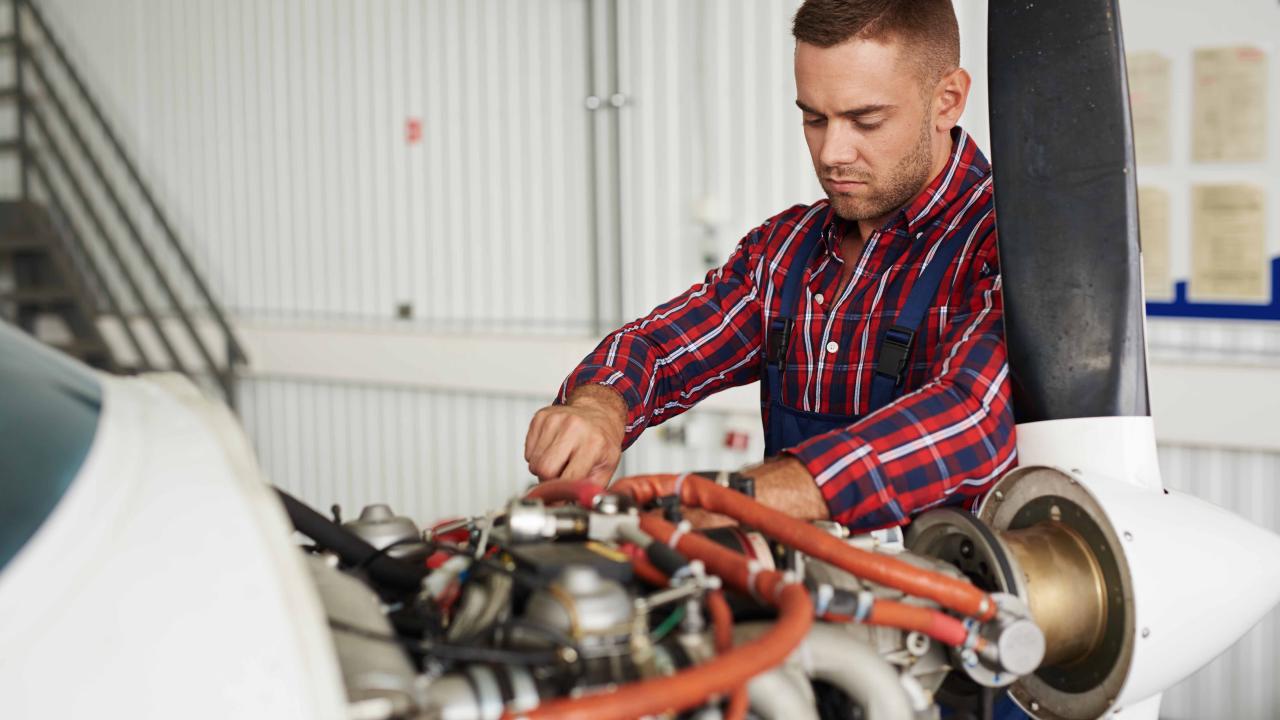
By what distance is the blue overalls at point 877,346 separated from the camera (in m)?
1.73

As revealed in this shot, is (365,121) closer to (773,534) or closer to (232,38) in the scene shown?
(232,38)

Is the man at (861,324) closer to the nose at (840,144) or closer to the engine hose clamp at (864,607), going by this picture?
the nose at (840,144)

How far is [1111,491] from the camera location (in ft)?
4.32

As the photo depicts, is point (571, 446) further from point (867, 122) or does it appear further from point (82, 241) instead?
point (82, 241)

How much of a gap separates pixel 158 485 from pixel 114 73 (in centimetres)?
678

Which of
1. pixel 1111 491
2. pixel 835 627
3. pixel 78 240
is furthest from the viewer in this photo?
pixel 78 240

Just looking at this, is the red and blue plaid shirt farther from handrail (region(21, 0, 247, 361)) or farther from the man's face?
handrail (region(21, 0, 247, 361))

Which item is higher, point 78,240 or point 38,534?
point 78,240

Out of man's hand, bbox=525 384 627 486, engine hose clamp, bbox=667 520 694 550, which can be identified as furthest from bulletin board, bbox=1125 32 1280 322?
engine hose clamp, bbox=667 520 694 550

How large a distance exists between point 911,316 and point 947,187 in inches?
8.8

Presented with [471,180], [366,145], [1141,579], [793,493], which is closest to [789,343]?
[793,493]

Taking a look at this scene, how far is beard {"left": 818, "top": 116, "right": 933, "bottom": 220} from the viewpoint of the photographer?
177 cm

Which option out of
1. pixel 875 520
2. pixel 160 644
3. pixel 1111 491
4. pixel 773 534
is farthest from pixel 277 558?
pixel 1111 491

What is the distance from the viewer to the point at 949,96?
1.80 m
